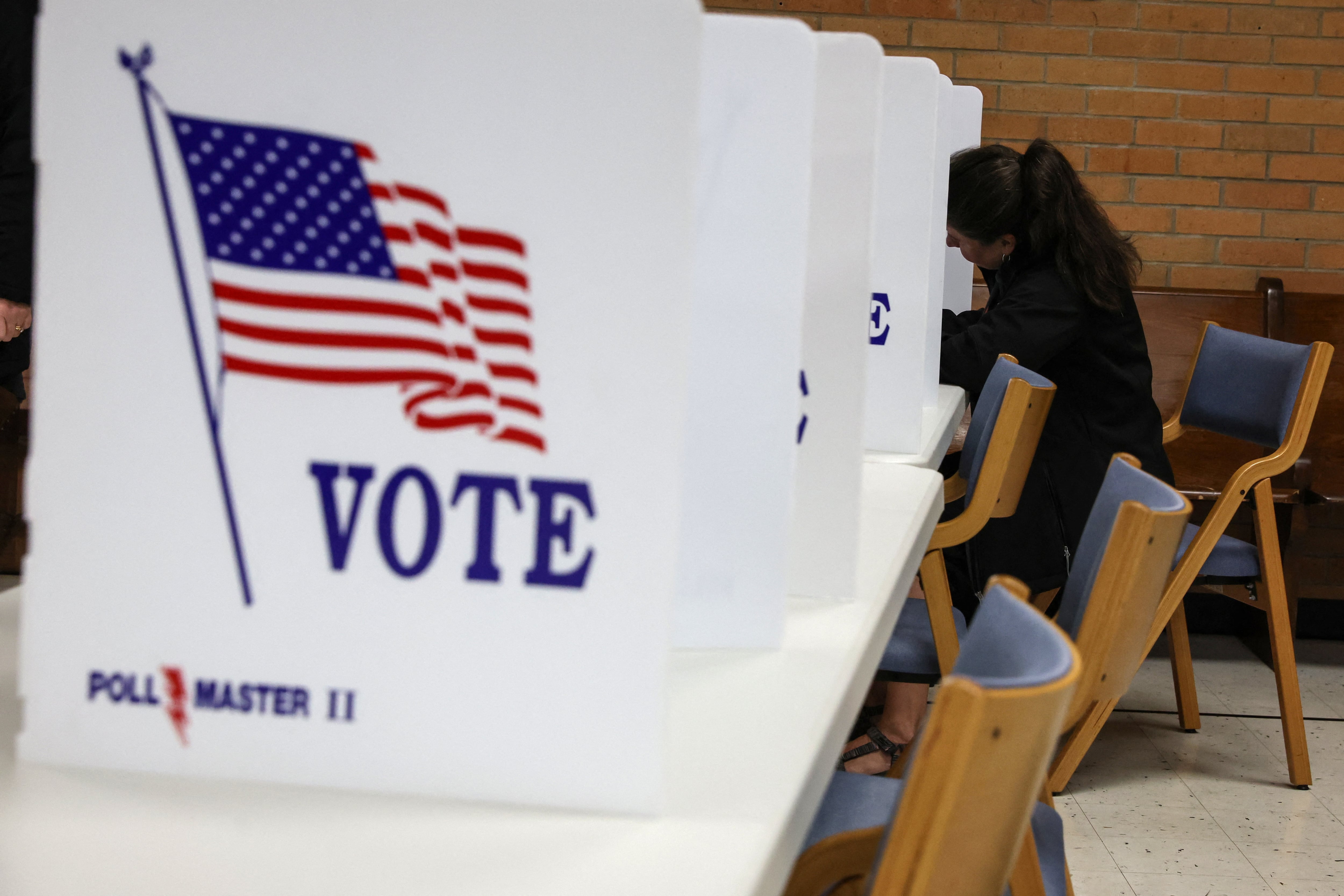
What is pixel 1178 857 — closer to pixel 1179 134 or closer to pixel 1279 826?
pixel 1279 826

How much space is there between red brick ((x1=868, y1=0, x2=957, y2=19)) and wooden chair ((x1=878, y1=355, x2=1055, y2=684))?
1.87 metres

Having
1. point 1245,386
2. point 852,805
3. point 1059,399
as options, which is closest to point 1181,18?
point 1245,386

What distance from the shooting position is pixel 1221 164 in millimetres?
3490

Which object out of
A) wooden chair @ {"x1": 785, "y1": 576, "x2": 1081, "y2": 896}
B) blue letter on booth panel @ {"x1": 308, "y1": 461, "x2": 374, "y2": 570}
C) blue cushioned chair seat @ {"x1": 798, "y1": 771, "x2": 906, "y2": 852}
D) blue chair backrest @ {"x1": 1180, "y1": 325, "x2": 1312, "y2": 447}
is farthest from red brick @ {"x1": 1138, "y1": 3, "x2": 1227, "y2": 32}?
blue letter on booth panel @ {"x1": 308, "y1": 461, "x2": 374, "y2": 570}

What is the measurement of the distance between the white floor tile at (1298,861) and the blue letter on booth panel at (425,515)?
1912 millimetres

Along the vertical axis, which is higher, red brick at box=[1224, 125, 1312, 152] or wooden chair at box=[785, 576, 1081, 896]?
red brick at box=[1224, 125, 1312, 152]

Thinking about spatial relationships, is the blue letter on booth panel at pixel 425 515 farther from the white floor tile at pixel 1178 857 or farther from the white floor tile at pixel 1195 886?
the white floor tile at pixel 1178 857

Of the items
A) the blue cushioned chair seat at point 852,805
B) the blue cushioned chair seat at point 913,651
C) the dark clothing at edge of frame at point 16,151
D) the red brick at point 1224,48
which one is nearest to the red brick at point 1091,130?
the red brick at point 1224,48

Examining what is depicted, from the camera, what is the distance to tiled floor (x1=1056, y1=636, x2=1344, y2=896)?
2.02 meters

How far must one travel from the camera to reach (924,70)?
5.72ft

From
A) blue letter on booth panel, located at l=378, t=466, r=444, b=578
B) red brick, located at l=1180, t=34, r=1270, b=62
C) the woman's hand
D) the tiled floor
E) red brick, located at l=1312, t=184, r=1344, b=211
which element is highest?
red brick, located at l=1180, t=34, r=1270, b=62

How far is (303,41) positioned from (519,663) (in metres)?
0.32

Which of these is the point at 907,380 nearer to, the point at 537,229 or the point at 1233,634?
the point at 537,229

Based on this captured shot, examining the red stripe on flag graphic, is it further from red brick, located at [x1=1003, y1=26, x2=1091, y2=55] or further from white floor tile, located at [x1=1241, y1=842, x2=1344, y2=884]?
red brick, located at [x1=1003, y1=26, x2=1091, y2=55]
